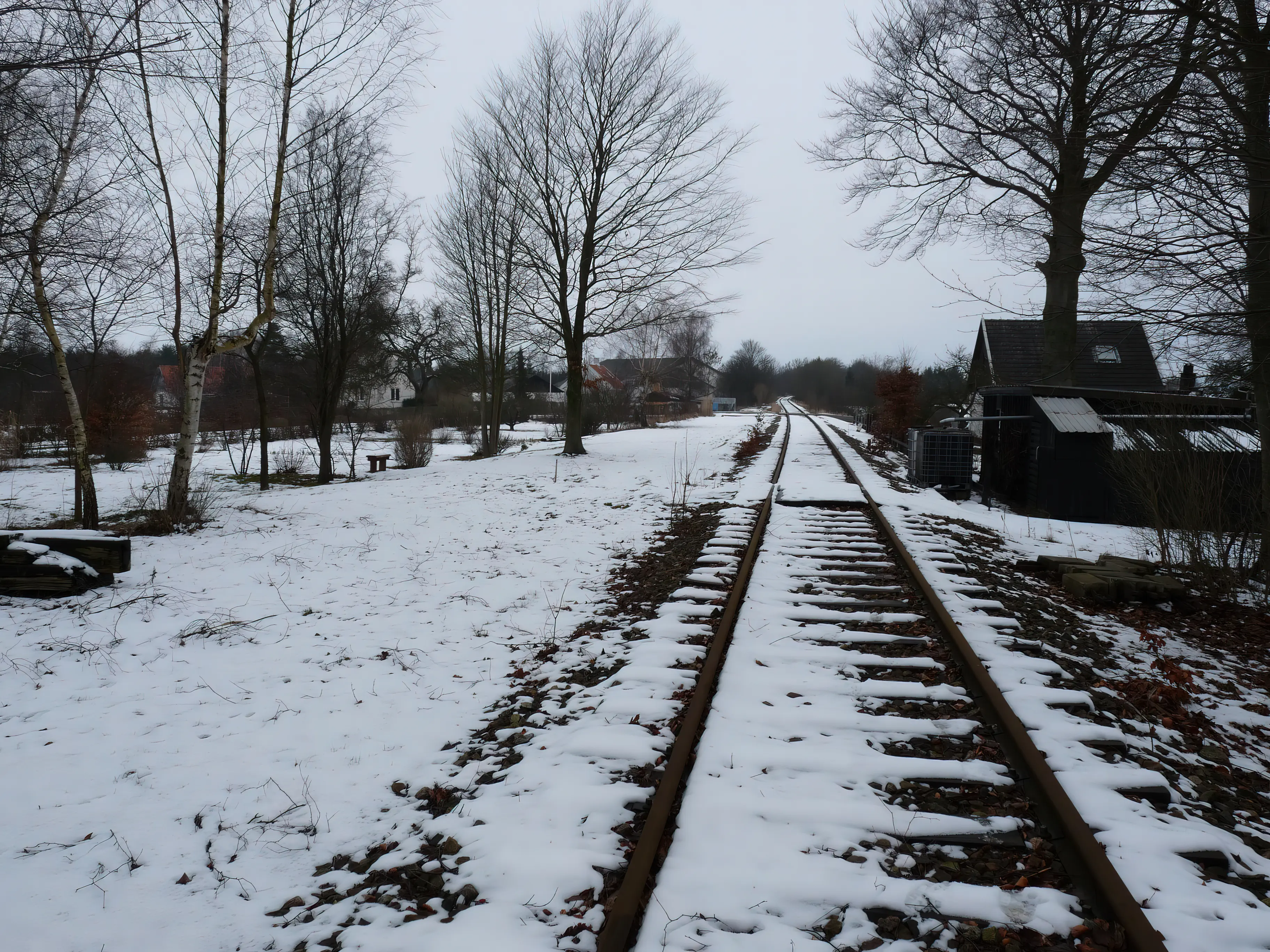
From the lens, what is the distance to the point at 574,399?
1920 cm

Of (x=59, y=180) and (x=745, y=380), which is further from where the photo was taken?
(x=745, y=380)

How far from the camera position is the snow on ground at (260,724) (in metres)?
2.59

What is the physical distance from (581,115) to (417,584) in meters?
15.2

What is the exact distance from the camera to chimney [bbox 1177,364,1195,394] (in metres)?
6.66

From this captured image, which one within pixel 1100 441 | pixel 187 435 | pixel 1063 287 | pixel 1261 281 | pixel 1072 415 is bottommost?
pixel 187 435

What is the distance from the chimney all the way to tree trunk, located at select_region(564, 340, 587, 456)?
45.2 ft

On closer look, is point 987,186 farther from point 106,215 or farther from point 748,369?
point 748,369

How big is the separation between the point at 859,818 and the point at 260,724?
3362 millimetres

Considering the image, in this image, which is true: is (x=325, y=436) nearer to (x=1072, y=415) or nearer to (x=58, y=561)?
(x=58, y=561)

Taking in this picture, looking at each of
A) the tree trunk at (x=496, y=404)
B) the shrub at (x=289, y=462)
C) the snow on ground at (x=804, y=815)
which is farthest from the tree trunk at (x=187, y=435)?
the tree trunk at (x=496, y=404)

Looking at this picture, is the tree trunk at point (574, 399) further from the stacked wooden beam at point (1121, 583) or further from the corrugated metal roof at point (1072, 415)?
the stacked wooden beam at point (1121, 583)

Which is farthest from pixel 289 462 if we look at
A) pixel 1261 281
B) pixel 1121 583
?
pixel 1261 281

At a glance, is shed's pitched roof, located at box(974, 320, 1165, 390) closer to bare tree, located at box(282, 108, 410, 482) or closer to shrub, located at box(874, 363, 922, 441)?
shrub, located at box(874, 363, 922, 441)

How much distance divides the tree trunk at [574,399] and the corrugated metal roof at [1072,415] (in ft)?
Result: 36.4
